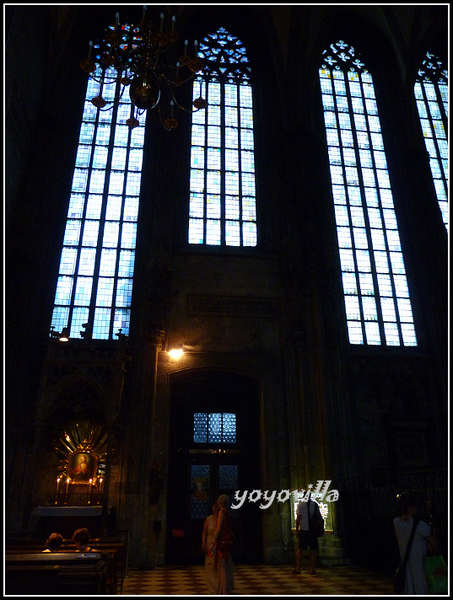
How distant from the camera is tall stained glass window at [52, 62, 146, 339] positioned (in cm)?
1159

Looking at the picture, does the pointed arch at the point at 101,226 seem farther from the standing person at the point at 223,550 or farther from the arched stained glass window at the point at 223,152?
the standing person at the point at 223,550

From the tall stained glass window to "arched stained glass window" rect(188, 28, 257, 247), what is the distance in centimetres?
176

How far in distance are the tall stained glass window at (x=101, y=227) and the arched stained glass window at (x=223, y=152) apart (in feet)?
5.76

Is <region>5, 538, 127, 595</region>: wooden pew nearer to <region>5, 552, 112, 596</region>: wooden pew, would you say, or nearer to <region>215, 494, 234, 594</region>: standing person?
<region>215, 494, 234, 594</region>: standing person

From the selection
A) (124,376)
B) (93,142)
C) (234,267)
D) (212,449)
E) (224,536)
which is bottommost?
(224,536)

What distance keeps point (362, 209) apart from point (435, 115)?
495 cm

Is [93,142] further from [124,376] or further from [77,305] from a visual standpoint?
[124,376]

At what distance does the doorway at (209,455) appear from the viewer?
Result: 10367 millimetres

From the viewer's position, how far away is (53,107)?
1338cm

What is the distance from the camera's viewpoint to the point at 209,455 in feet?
36.5

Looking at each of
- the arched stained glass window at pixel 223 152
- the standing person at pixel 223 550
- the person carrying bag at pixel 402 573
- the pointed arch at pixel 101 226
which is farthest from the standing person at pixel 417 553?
the arched stained glass window at pixel 223 152

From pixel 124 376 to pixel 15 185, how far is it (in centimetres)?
574

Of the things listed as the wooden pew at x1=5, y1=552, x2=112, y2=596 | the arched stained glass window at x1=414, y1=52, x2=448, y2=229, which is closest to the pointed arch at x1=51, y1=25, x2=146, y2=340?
the wooden pew at x1=5, y1=552, x2=112, y2=596

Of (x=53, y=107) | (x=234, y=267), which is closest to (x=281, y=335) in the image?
(x=234, y=267)
